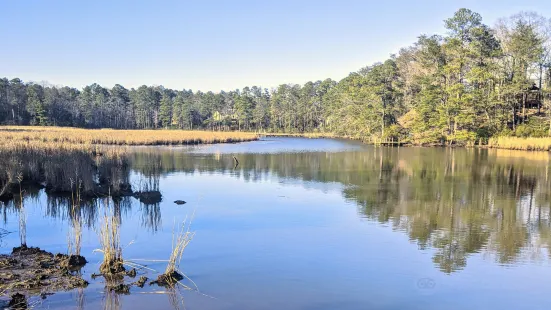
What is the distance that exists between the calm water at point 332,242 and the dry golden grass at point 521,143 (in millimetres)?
20274

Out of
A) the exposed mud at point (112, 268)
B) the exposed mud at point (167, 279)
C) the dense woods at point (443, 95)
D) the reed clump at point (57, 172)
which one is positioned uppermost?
the dense woods at point (443, 95)

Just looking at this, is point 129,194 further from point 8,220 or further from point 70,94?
point 70,94

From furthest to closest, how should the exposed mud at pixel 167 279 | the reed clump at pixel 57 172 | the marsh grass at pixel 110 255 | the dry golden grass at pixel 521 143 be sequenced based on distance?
the dry golden grass at pixel 521 143 < the reed clump at pixel 57 172 < the marsh grass at pixel 110 255 < the exposed mud at pixel 167 279

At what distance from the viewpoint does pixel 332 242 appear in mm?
9023

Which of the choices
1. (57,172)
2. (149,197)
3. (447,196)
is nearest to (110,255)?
(149,197)

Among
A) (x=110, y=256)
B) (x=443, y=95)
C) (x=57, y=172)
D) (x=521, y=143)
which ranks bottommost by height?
(x=110, y=256)

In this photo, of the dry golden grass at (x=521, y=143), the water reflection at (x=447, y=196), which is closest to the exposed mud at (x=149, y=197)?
the water reflection at (x=447, y=196)

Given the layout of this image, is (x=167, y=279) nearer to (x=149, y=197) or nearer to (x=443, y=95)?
(x=149, y=197)

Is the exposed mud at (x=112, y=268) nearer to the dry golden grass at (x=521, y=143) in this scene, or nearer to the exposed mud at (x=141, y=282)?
the exposed mud at (x=141, y=282)

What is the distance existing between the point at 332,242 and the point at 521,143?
32.8 meters

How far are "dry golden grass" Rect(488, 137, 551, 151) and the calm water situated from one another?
20.3 m

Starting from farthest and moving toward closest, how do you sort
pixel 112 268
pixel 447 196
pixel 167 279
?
pixel 447 196, pixel 112 268, pixel 167 279

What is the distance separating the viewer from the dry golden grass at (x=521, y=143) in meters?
34.1

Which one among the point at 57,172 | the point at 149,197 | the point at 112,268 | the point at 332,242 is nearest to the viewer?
the point at 112,268
